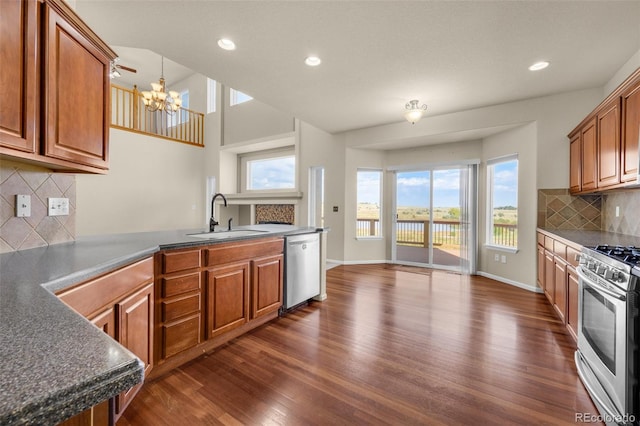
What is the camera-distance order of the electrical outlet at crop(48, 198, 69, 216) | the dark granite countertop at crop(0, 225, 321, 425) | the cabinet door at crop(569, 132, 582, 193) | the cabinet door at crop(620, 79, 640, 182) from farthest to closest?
1. the cabinet door at crop(569, 132, 582, 193)
2. the cabinet door at crop(620, 79, 640, 182)
3. the electrical outlet at crop(48, 198, 69, 216)
4. the dark granite countertop at crop(0, 225, 321, 425)

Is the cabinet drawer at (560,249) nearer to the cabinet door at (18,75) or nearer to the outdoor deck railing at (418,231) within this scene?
the outdoor deck railing at (418,231)

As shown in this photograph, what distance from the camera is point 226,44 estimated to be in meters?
2.62

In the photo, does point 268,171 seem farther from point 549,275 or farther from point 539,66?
point 549,275

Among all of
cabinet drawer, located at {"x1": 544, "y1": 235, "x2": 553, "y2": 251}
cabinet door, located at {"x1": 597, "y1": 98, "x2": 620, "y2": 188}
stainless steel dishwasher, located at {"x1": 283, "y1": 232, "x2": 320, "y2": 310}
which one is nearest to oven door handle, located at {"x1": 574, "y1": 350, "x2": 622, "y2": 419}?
cabinet drawer, located at {"x1": 544, "y1": 235, "x2": 553, "y2": 251}

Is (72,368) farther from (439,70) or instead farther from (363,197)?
(363,197)

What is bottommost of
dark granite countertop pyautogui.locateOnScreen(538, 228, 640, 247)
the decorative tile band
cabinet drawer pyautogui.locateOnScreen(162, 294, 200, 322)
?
cabinet drawer pyautogui.locateOnScreen(162, 294, 200, 322)

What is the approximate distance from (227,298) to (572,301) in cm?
287

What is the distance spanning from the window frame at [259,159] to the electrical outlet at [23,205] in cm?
476

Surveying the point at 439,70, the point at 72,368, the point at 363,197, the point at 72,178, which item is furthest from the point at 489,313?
the point at 72,178

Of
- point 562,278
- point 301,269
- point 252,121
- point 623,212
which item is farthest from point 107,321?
point 252,121

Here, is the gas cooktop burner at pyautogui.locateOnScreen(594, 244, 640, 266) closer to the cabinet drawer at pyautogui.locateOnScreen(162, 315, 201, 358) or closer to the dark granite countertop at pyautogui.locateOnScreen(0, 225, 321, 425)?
the dark granite countertop at pyautogui.locateOnScreen(0, 225, 321, 425)

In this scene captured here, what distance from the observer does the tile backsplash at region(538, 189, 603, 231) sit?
139 inches

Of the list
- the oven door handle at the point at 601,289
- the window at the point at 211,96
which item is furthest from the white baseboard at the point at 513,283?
Result: the window at the point at 211,96

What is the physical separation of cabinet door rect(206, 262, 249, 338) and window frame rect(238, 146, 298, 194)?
397 centimetres
